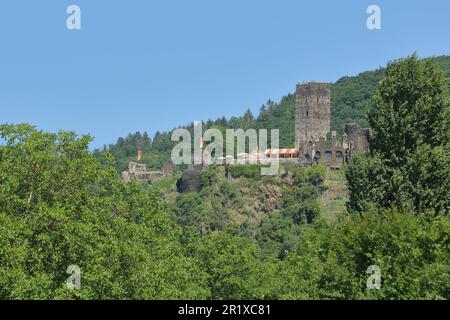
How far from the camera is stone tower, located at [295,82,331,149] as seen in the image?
5723 inches

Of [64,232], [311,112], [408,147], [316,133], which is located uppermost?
[311,112]

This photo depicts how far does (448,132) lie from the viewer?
1993 inches

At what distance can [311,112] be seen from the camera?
145 m

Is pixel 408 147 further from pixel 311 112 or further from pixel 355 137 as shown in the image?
pixel 311 112

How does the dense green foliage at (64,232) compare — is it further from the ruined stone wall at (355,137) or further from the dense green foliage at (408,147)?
the ruined stone wall at (355,137)

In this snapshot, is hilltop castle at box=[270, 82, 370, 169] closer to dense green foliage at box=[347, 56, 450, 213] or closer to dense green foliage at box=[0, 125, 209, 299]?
dense green foliage at box=[347, 56, 450, 213]

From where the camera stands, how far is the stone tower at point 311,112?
145375mm

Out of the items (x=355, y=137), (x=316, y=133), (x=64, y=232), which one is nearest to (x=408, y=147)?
(x=64, y=232)

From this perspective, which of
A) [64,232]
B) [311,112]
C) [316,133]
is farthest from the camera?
[316,133]

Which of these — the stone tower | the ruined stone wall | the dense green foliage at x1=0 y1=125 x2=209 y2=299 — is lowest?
the dense green foliage at x1=0 y1=125 x2=209 y2=299

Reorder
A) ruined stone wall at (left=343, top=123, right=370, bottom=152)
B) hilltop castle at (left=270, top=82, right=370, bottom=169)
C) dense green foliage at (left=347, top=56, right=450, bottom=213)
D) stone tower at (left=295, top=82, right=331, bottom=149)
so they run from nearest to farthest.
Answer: dense green foliage at (left=347, top=56, right=450, bottom=213)
ruined stone wall at (left=343, top=123, right=370, bottom=152)
hilltop castle at (left=270, top=82, right=370, bottom=169)
stone tower at (left=295, top=82, right=331, bottom=149)

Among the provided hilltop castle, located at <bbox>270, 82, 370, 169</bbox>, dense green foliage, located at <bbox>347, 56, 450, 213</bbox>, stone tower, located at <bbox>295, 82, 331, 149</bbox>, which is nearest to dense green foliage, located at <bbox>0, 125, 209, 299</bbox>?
dense green foliage, located at <bbox>347, 56, 450, 213</bbox>

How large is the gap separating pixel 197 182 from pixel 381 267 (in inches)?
4043

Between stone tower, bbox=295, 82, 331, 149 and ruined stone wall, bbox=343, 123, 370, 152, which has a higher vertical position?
stone tower, bbox=295, 82, 331, 149
